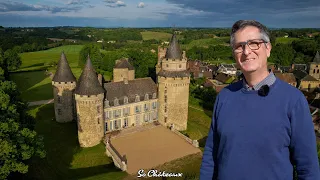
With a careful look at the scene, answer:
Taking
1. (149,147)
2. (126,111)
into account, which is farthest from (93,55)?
(149,147)

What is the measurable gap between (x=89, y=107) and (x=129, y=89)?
658 cm

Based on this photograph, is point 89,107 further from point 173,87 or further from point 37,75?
point 37,75

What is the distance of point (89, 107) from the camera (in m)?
27.3

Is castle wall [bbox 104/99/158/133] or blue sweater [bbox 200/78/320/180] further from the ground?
blue sweater [bbox 200/78/320/180]

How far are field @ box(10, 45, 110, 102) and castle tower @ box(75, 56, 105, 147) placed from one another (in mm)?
22297

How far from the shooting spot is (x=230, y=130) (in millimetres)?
3410

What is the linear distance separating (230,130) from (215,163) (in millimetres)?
798

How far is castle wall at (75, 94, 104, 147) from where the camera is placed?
89.1ft

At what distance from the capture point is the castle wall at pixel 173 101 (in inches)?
1234

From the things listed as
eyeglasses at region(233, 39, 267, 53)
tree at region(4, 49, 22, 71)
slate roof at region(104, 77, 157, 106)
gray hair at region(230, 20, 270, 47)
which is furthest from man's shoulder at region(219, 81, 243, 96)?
tree at region(4, 49, 22, 71)

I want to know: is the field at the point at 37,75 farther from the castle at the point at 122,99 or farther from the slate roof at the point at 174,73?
the slate roof at the point at 174,73

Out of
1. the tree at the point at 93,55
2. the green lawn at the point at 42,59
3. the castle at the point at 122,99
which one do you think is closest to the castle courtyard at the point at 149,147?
the castle at the point at 122,99

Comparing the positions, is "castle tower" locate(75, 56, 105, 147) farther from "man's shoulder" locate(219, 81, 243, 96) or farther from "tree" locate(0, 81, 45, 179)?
"man's shoulder" locate(219, 81, 243, 96)

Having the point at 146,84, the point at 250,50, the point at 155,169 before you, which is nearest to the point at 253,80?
the point at 250,50
